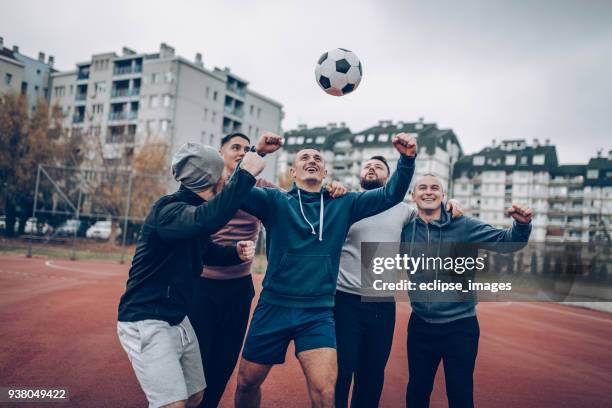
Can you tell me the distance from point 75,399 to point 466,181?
87117mm

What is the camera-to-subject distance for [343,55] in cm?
529

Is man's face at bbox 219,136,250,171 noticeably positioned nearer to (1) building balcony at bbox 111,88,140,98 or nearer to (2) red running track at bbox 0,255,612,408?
(2) red running track at bbox 0,255,612,408

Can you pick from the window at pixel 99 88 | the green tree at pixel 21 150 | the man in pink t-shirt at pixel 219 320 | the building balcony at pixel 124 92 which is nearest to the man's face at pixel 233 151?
the man in pink t-shirt at pixel 219 320

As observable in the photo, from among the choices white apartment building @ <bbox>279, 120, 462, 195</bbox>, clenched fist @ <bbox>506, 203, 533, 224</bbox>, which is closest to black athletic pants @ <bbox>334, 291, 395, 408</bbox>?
clenched fist @ <bbox>506, 203, 533, 224</bbox>

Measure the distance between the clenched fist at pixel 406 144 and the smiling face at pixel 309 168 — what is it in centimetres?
60

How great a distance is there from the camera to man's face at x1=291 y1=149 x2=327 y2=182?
4.04 m

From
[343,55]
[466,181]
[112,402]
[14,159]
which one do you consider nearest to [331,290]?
[343,55]

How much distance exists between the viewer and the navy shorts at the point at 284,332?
143 inches

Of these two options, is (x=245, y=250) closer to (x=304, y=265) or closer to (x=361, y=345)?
(x=304, y=265)

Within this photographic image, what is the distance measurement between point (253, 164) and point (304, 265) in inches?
38.3

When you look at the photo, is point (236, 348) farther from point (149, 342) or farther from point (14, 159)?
point (14, 159)

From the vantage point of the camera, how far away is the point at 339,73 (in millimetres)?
5207

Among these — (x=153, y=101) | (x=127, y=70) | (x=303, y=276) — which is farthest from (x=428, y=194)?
(x=127, y=70)

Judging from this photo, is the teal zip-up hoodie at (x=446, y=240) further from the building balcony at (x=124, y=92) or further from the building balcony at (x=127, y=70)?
the building balcony at (x=127, y=70)
